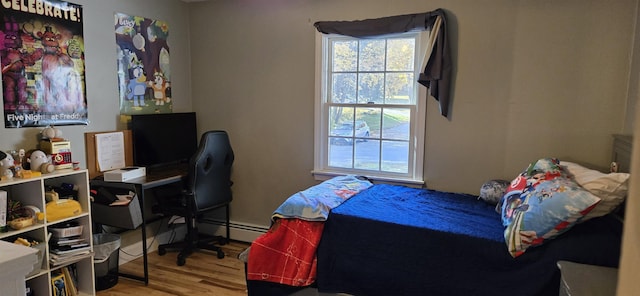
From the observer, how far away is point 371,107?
3.39 meters

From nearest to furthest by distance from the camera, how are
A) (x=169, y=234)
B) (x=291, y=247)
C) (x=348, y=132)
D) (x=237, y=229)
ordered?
(x=291, y=247) → (x=348, y=132) → (x=169, y=234) → (x=237, y=229)

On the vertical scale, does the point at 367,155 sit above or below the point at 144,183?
above

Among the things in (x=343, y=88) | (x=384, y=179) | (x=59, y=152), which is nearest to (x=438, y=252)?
(x=384, y=179)

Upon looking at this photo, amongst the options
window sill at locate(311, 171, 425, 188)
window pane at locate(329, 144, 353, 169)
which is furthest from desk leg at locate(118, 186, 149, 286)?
window pane at locate(329, 144, 353, 169)

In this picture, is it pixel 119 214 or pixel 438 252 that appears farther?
pixel 119 214

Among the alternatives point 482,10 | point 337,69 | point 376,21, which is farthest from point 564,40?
point 337,69

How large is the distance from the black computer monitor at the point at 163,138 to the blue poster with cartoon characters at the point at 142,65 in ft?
0.53

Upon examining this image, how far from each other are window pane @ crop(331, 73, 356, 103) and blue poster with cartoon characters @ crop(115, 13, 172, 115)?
1551 millimetres

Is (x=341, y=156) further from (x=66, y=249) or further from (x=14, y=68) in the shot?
(x=14, y=68)

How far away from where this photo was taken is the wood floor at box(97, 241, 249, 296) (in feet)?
9.66

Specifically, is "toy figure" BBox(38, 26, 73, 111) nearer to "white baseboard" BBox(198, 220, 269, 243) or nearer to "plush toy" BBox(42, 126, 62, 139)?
"plush toy" BBox(42, 126, 62, 139)

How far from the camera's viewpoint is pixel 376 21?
3.16 meters

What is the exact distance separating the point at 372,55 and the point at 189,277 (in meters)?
2.28

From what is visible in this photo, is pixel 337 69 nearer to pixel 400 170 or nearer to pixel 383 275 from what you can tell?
pixel 400 170
